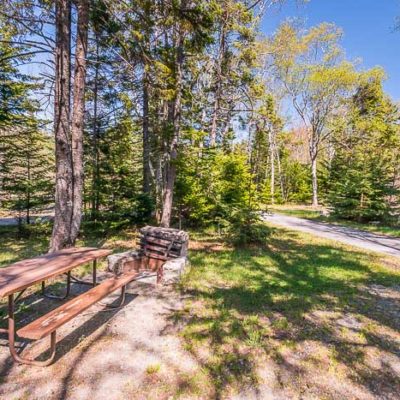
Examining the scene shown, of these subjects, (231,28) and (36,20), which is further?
(231,28)

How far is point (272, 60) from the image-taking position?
19.3 m

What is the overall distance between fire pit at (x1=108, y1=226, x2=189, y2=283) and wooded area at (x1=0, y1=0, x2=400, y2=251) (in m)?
1.49

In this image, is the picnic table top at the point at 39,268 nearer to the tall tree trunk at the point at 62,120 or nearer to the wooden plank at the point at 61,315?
the wooden plank at the point at 61,315

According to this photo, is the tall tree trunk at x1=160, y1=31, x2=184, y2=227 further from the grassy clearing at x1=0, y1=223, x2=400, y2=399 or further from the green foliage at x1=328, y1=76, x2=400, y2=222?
the green foliage at x1=328, y1=76, x2=400, y2=222

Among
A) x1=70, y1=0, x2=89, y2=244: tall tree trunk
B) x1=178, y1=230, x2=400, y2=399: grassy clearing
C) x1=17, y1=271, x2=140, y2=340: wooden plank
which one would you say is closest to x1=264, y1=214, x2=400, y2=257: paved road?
x1=178, y1=230, x2=400, y2=399: grassy clearing

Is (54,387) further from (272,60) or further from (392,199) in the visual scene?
(272,60)

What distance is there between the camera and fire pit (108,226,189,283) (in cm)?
557

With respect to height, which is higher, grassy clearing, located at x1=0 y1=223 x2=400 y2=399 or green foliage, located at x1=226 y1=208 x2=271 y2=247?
green foliage, located at x1=226 y1=208 x2=271 y2=247

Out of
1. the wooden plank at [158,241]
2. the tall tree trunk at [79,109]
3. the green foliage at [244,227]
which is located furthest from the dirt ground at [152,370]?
the tall tree trunk at [79,109]

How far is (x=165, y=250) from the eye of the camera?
5805 millimetres

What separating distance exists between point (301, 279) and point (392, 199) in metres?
11.5

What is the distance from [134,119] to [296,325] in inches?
382

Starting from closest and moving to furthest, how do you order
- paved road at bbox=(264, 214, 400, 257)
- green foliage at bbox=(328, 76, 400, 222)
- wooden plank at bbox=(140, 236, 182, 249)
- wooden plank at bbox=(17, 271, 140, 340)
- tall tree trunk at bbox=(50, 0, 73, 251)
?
wooden plank at bbox=(17, 271, 140, 340)
tall tree trunk at bbox=(50, 0, 73, 251)
wooden plank at bbox=(140, 236, 182, 249)
paved road at bbox=(264, 214, 400, 257)
green foliage at bbox=(328, 76, 400, 222)

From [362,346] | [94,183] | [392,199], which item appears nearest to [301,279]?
[362,346]
